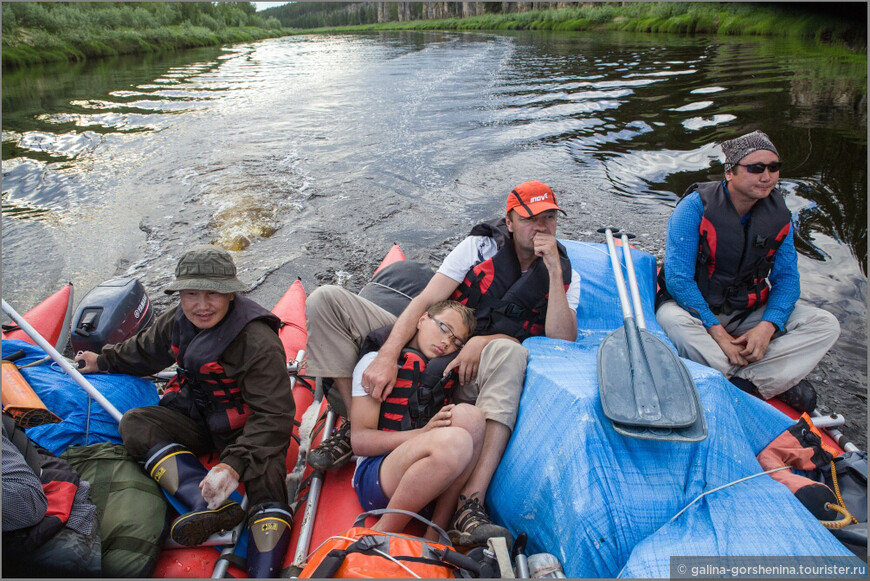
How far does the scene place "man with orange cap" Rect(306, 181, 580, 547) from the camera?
2379 millimetres

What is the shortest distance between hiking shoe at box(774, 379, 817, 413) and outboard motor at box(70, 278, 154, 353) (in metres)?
4.18

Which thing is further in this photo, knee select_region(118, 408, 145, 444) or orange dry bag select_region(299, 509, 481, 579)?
knee select_region(118, 408, 145, 444)

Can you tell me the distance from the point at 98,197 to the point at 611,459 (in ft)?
27.2

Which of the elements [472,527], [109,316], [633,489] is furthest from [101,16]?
[633,489]

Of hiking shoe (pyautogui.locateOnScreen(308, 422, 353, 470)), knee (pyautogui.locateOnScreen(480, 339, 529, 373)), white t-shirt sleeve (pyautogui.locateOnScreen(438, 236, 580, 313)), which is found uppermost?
white t-shirt sleeve (pyautogui.locateOnScreen(438, 236, 580, 313))

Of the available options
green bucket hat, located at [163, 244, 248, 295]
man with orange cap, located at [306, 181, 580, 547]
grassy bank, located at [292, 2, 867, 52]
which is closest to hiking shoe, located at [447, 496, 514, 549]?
man with orange cap, located at [306, 181, 580, 547]

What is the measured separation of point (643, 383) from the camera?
7.05 feet

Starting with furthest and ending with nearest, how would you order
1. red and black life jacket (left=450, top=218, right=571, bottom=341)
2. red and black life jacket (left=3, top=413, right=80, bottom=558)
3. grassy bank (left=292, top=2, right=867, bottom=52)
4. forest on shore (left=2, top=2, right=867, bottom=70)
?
1. forest on shore (left=2, top=2, right=867, bottom=70)
2. grassy bank (left=292, top=2, right=867, bottom=52)
3. red and black life jacket (left=450, top=218, right=571, bottom=341)
4. red and black life jacket (left=3, top=413, right=80, bottom=558)

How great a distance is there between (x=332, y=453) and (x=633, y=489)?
4.49 feet

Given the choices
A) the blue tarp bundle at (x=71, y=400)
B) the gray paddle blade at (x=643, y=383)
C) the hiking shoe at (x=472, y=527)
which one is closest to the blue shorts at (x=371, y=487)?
the hiking shoe at (x=472, y=527)

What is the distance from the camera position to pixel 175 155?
9.48 m

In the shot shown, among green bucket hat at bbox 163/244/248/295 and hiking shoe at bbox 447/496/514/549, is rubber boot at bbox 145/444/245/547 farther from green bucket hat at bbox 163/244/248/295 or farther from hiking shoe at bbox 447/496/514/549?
hiking shoe at bbox 447/496/514/549

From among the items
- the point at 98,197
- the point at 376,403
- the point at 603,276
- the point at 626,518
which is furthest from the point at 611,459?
the point at 98,197

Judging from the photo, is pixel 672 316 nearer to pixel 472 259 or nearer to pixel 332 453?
pixel 472 259
